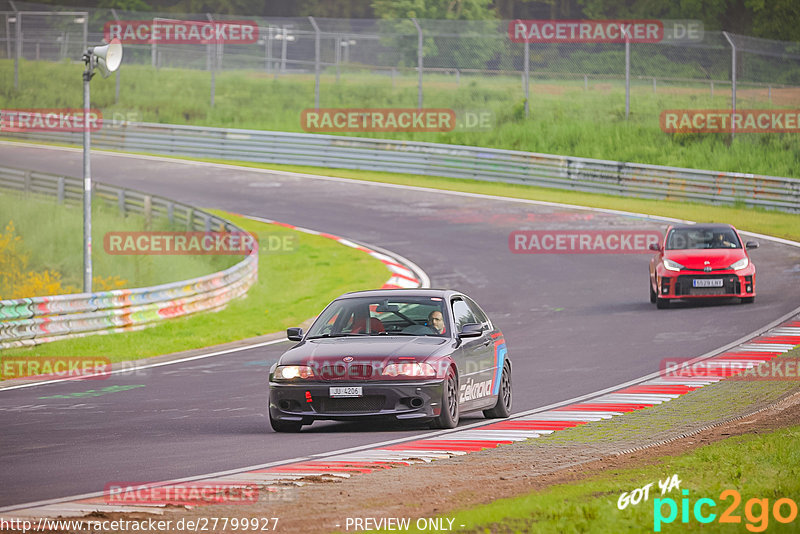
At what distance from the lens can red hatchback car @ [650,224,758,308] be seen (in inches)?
843

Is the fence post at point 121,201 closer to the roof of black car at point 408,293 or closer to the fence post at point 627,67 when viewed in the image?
the fence post at point 627,67

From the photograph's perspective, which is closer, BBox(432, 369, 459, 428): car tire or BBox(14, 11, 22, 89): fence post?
BBox(432, 369, 459, 428): car tire

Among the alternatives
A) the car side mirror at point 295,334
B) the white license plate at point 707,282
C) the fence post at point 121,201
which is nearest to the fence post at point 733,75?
the white license plate at point 707,282

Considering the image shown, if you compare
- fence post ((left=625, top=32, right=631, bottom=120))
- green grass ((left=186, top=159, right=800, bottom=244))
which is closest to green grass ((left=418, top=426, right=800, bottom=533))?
green grass ((left=186, top=159, right=800, bottom=244))

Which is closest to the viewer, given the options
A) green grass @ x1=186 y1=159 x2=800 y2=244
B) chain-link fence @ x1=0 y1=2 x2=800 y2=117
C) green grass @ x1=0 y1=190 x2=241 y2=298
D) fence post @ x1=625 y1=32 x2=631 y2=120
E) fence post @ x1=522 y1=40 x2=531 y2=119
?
green grass @ x1=0 y1=190 x2=241 y2=298

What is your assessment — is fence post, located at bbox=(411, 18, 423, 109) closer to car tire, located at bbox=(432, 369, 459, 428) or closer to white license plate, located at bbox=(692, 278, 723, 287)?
white license plate, located at bbox=(692, 278, 723, 287)

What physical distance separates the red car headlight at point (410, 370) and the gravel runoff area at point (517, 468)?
43.1 inches

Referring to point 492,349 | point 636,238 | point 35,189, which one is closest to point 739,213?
point 636,238

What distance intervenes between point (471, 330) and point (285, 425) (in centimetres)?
204

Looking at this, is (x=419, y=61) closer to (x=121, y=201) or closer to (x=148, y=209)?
(x=121, y=201)

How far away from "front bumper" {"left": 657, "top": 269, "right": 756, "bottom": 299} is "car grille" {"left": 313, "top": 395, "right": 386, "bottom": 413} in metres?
11.8

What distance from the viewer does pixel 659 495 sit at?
23.9 ft

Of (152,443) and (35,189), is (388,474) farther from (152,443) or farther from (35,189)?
(35,189)

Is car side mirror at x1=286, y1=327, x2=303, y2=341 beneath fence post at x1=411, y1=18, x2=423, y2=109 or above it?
beneath
